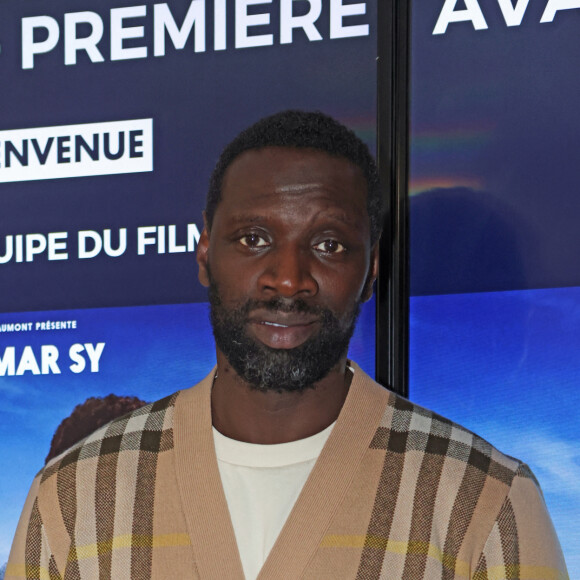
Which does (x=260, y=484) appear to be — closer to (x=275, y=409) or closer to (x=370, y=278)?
(x=275, y=409)

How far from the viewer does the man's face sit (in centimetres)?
134

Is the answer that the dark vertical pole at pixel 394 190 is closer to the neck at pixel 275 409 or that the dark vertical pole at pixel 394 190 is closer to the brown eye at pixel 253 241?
the neck at pixel 275 409

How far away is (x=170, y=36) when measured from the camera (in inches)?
89.4

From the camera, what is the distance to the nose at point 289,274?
132 cm

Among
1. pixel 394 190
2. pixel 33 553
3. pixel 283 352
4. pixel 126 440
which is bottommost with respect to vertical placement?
pixel 33 553

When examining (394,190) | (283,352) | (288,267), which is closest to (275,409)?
(283,352)

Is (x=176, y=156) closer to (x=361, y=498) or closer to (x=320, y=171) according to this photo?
(x=320, y=171)

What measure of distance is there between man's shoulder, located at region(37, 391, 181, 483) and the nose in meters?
0.28

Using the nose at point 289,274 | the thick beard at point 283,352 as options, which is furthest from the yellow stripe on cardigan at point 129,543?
the nose at point 289,274

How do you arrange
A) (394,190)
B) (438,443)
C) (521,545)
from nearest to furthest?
(521,545) → (438,443) → (394,190)

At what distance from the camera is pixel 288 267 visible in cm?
133

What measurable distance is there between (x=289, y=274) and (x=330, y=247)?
88 millimetres

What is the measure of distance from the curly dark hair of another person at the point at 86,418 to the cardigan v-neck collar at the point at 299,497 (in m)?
0.71

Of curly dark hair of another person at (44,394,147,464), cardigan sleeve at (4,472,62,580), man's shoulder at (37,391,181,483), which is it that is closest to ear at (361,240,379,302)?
man's shoulder at (37,391,181,483)
